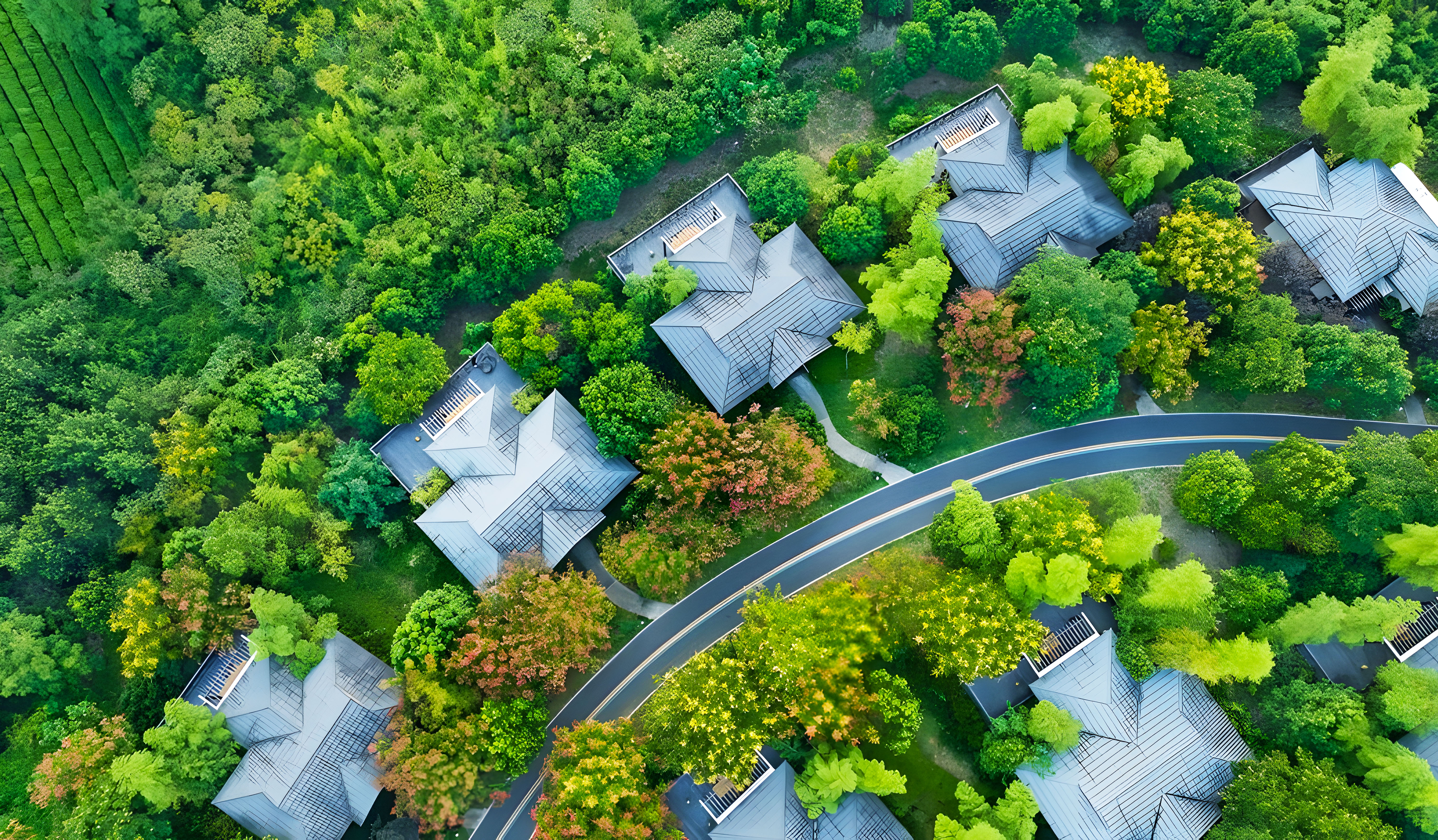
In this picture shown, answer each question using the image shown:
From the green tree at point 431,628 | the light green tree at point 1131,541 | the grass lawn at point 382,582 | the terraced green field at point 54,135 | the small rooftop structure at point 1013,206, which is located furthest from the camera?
the terraced green field at point 54,135

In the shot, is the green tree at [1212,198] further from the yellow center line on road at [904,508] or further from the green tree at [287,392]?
the green tree at [287,392]

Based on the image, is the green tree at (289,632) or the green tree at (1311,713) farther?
the green tree at (289,632)

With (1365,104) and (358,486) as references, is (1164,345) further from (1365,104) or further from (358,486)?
(358,486)

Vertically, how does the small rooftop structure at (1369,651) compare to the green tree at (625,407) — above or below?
below

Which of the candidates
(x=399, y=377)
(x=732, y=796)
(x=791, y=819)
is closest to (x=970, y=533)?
(x=791, y=819)

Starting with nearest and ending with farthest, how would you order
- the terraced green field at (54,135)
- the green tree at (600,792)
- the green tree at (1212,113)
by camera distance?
the green tree at (600,792)
the green tree at (1212,113)
the terraced green field at (54,135)

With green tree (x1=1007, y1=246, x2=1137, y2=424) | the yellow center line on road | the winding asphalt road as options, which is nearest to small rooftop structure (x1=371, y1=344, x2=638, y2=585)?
the winding asphalt road

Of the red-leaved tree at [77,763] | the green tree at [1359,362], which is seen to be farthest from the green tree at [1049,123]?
the red-leaved tree at [77,763]
